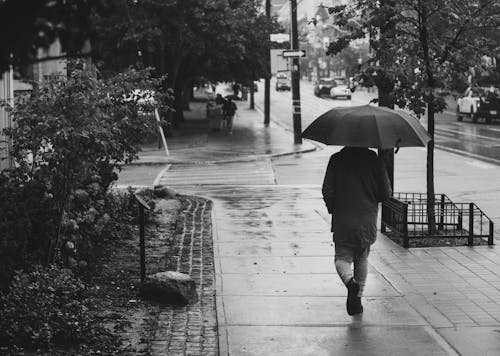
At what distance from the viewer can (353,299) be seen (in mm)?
7543

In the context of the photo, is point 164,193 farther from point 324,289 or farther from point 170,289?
point 170,289

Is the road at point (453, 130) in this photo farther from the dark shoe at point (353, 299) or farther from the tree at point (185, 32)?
the dark shoe at point (353, 299)

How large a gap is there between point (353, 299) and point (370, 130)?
151 centimetres

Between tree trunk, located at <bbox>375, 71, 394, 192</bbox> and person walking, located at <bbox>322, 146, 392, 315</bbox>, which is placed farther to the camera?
tree trunk, located at <bbox>375, 71, 394, 192</bbox>

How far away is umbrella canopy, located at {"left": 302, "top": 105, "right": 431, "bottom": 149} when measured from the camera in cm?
762

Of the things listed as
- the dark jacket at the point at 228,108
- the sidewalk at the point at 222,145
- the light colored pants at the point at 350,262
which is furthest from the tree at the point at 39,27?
the dark jacket at the point at 228,108

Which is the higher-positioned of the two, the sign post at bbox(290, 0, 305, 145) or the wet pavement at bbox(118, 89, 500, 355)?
the sign post at bbox(290, 0, 305, 145)

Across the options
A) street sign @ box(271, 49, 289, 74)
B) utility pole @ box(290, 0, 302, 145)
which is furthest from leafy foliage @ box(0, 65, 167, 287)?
street sign @ box(271, 49, 289, 74)

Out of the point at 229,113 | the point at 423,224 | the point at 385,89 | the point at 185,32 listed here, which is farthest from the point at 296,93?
the point at 423,224

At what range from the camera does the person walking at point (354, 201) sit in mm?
7703

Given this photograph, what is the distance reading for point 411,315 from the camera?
7.65 m

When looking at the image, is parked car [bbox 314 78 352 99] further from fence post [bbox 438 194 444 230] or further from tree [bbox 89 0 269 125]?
fence post [bbox 438 194 444 230]

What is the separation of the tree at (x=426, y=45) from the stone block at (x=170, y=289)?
15.6 ft

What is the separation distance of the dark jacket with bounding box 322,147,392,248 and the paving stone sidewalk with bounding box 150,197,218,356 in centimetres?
144
